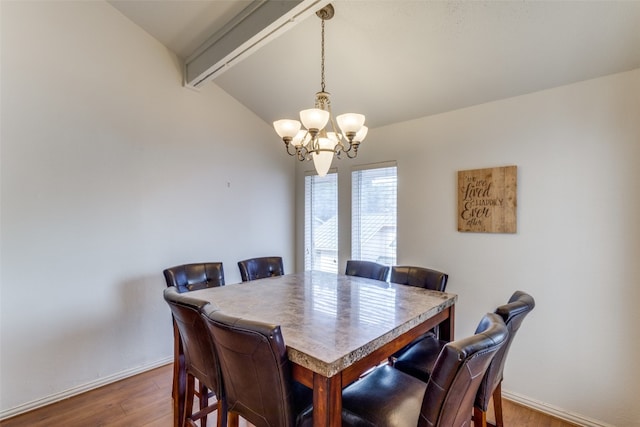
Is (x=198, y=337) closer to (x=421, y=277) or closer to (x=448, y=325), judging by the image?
(x=448, y=325)

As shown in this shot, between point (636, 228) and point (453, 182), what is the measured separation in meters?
1.18

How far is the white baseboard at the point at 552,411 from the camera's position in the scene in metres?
2.07

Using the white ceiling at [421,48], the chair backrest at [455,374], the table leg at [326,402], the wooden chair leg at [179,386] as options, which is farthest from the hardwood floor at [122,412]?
the white ceiling at [421,48]

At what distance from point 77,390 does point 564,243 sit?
12.6ft

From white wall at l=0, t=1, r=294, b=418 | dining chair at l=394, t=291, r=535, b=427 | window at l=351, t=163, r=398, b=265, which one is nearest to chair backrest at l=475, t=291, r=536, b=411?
dining chair at l=394, t=291, r=535, b=427

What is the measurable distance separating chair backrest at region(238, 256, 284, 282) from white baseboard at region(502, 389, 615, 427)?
86.8 inches

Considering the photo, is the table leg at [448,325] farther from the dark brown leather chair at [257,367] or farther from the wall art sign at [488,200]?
the dark brown leather chair at [257,367]

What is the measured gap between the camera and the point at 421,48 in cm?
219

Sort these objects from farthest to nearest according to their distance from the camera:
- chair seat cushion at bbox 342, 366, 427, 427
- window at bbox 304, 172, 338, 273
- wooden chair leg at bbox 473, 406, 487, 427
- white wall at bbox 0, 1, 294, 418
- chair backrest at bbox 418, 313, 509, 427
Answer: window at bbox 304, 172, 338, 273 → white wall at bbox 0, 1, 294, 418 → wooden chair leg at bbox 473, 406, 487, 427 → chair seat cushion at bbox 342, 366, 427, 427 → chair backrest at bbox 418, 313, 509, 427

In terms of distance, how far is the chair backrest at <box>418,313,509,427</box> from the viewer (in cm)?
99

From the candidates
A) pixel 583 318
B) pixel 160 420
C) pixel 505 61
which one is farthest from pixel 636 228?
pixel 160 420

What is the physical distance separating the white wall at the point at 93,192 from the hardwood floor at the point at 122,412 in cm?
13

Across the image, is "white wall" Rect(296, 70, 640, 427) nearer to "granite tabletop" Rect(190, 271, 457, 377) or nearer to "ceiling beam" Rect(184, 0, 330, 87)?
"granite tabletop" Rect(190, 271, 457, 377)

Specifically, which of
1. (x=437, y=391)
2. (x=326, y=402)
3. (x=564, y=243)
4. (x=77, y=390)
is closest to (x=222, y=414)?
(x=326, y=402)
